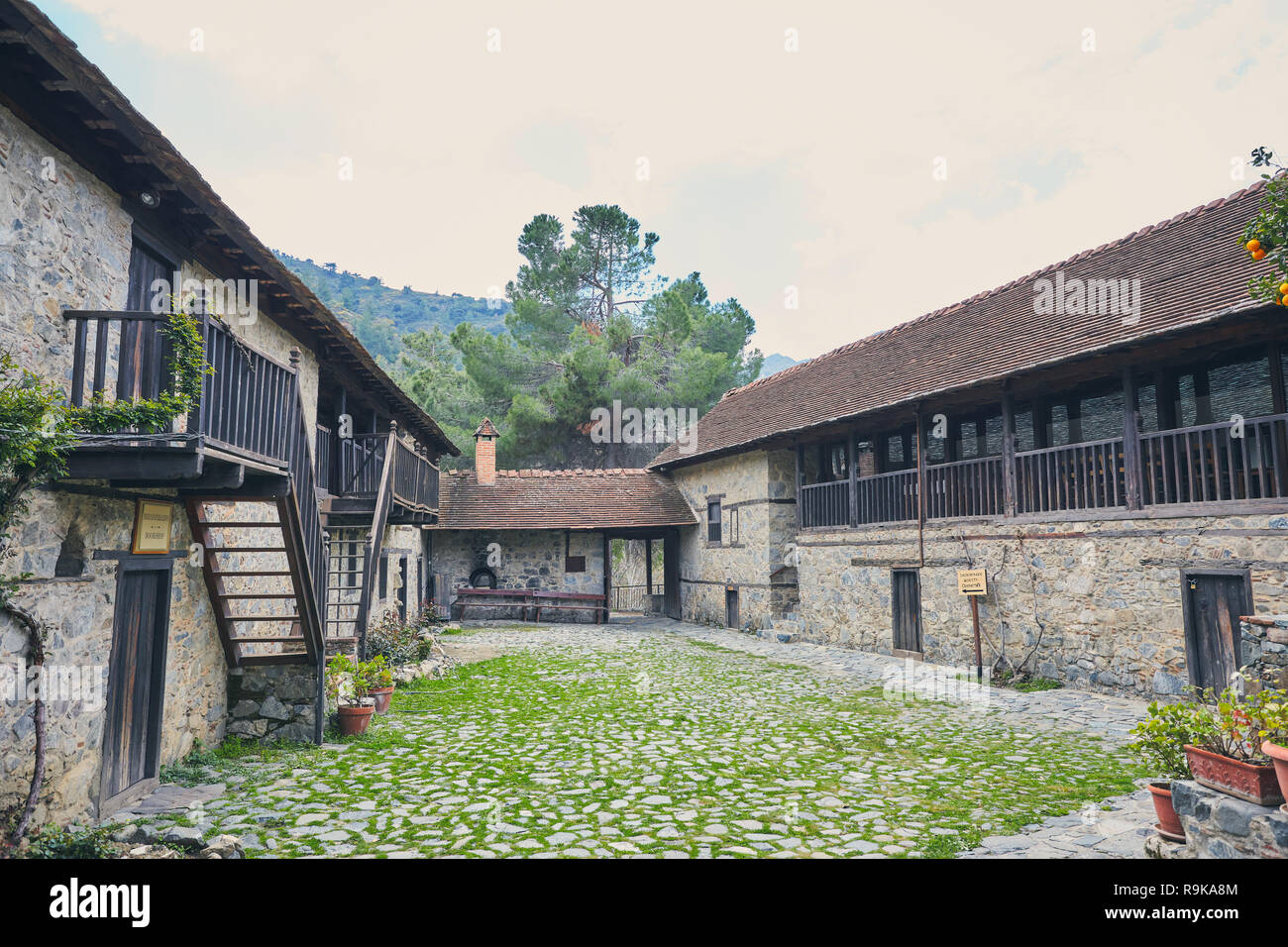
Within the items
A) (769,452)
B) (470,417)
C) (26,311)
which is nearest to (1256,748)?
(26,311)

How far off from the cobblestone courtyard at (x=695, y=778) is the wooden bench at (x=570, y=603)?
10.2m

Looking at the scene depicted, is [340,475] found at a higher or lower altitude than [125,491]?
higher

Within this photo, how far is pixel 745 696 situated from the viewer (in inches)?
394

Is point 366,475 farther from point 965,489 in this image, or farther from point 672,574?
point 672,574

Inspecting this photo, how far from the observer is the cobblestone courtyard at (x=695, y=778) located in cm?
469

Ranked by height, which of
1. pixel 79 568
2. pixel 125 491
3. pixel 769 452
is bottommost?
pixel 79 568

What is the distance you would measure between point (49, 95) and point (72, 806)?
14.9 ft

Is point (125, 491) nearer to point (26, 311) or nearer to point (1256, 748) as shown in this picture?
point (26, 311)

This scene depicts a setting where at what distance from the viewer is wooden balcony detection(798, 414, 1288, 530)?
838cm

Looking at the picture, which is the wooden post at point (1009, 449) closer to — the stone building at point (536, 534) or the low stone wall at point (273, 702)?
the low stone wall at point (273, 702)

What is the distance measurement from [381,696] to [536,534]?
13423 mm

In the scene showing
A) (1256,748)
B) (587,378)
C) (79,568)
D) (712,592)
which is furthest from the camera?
(587,378)

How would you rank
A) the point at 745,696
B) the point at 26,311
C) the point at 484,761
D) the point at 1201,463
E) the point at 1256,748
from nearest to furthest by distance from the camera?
the point at 1256,748 → the point at 26,311 → the point at 484,761 → the point at 1201,463 → the point at 745,696

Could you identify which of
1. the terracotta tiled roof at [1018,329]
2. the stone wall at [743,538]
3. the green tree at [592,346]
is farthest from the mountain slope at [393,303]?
the terracotta tiled roof at [1018,329]
